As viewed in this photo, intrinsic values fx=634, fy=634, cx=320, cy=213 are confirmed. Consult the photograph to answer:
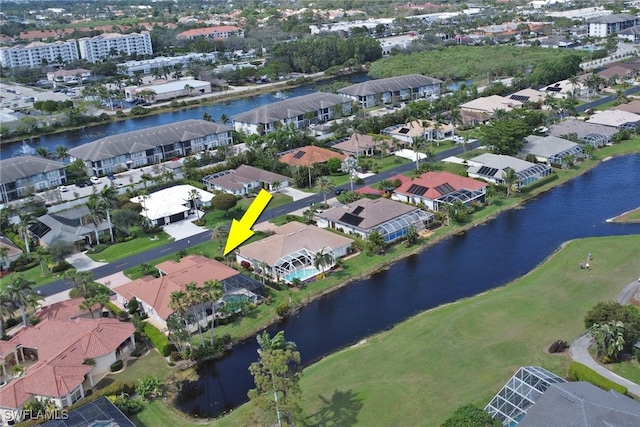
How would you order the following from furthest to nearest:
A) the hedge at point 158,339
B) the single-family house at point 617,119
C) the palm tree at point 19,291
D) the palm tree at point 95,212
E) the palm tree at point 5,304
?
the single-family house at point 617,119 → the palm tree at point 95,212 → the palm tree at point 19,291 → the palm tree at point 5,304 → the hedge at point 158,339

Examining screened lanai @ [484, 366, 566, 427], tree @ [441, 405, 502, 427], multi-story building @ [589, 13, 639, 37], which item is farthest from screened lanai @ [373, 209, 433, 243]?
multi-story building @ [589, 13, 639, 37]

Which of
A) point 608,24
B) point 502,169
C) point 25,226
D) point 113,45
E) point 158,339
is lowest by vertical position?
point 158,339

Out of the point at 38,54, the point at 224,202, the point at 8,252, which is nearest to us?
the point at 8,252

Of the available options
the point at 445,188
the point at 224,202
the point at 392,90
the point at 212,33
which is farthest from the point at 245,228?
the point at 212,33

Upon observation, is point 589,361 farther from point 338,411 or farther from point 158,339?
point 158,339

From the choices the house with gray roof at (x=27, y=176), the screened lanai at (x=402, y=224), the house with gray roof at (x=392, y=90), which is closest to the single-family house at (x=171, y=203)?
the house with gray roof at (x=27, y=176)

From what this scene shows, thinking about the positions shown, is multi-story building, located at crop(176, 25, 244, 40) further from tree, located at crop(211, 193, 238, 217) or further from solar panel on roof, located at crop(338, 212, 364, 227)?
solar panel on roof, located at crop(338, 212, 364, 227)

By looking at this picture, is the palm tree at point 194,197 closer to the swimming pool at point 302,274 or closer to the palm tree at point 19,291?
A: the swimming pool at point 302,274

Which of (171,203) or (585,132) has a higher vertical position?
(585,132)
